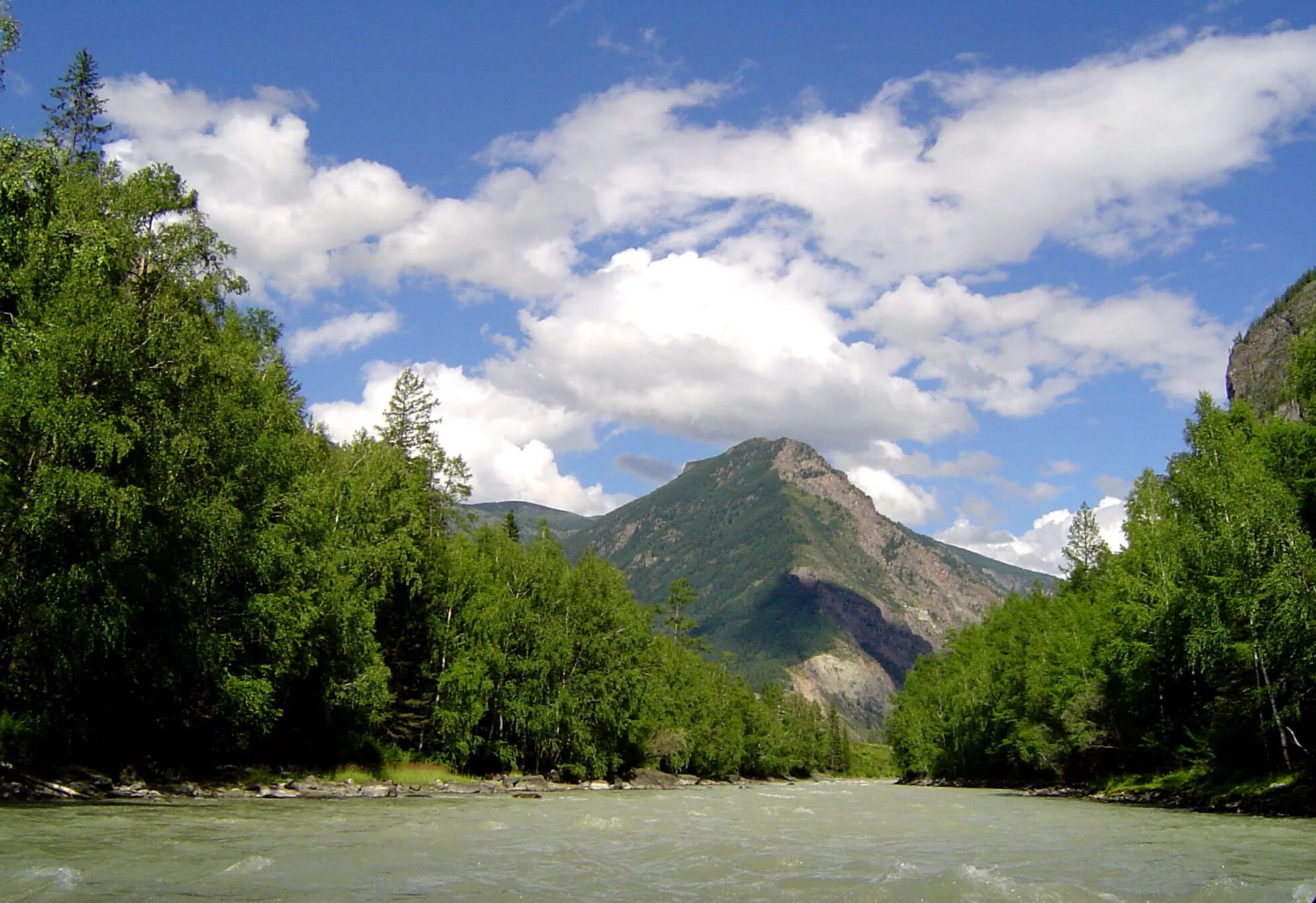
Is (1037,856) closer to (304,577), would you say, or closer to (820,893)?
(820,893)

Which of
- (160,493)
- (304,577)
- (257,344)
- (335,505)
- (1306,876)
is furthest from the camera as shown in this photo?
(335,505)

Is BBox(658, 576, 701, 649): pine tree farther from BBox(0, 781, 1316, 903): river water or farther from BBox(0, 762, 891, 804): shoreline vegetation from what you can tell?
BBox(0, 781, 1316, 903): river water

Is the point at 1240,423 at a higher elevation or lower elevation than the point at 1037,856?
higher

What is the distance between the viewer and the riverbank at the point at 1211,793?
3122 centimetres

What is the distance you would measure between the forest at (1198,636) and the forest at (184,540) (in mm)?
34166

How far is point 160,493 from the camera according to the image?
84.1 feet

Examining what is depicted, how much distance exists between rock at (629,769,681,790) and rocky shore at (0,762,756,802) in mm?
11110

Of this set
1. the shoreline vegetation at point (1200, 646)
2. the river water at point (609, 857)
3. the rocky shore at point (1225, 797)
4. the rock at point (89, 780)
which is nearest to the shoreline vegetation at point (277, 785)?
the rock at point (89, 780)

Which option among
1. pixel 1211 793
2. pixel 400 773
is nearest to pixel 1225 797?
pixel 1211 793

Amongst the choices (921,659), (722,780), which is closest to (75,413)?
(722,780)

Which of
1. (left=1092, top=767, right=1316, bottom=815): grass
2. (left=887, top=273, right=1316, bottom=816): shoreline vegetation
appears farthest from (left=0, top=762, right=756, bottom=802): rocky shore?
(left=887, top=273, right=1316, bottom=816): shoreline vegetation

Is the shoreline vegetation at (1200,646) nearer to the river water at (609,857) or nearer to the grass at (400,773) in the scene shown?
the river water at (609,857)

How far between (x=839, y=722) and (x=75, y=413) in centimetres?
19589

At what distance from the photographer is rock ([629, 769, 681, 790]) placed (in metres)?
68.1
